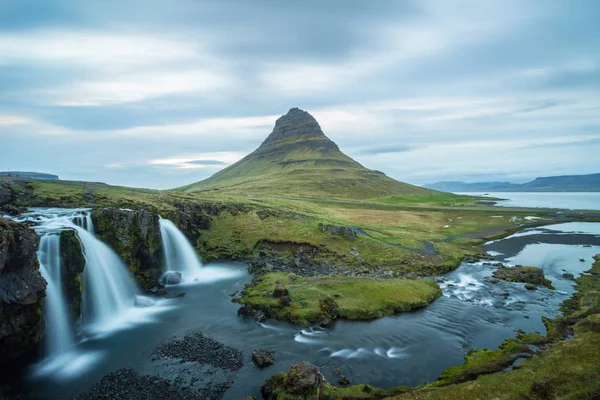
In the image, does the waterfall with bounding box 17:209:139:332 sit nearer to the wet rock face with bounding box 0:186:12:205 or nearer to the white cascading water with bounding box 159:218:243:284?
the white cascading water with bounding box 159:218:243:284

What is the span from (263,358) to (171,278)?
100 feet

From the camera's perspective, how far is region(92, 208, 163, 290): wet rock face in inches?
1933

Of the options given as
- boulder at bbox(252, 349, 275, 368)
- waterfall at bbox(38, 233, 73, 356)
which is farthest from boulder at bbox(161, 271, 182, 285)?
boulder at bbox(252, 349, 275, 368)

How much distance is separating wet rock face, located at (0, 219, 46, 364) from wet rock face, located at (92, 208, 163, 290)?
17062 millimetres

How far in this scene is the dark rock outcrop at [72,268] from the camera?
3706 cm

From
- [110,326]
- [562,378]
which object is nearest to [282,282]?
[110,326]

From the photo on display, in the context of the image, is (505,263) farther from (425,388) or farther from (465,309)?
(425,388)

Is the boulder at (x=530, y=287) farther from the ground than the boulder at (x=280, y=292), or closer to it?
closer to it

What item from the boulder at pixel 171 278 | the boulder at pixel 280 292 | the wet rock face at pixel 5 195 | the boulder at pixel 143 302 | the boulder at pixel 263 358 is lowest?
the boulder at pixel 263 358

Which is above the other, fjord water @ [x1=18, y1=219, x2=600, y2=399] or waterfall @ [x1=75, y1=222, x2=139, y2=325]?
waterfall @ [x1=75, y1=222, x2=139, y2=325]

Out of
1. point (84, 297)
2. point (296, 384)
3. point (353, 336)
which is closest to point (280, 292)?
point (353, 336)

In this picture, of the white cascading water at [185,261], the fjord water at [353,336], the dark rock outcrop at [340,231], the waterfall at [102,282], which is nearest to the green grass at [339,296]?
the fjord water at [353,336]

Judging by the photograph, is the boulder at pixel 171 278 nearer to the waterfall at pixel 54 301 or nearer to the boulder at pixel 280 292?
the waterfall at pixel 54 301

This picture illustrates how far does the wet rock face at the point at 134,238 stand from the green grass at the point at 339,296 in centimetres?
1726
